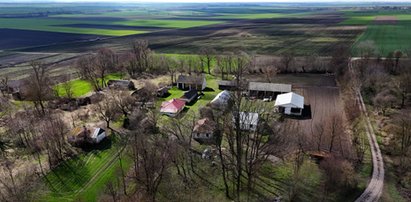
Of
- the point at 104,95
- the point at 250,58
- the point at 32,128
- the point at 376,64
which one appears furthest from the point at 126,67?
the point at 376,64

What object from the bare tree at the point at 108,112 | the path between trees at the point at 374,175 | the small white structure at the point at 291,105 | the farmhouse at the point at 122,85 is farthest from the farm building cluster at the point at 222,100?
the path between trees at the point at 374,175

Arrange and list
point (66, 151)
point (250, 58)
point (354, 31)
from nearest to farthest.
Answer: point (66, 151)
point (250, 58)
point (354, 31)

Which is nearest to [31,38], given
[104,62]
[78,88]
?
[104,62]

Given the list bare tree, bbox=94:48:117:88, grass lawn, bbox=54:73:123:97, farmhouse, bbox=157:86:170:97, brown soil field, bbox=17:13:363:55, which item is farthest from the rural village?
brown soil field, bbox=17:13:363:55

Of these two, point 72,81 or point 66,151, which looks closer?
point 66,151

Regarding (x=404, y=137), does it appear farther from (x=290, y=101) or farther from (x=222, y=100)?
(x=222, y=100)

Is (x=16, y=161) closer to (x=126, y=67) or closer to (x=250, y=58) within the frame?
(x=126, y=67)
